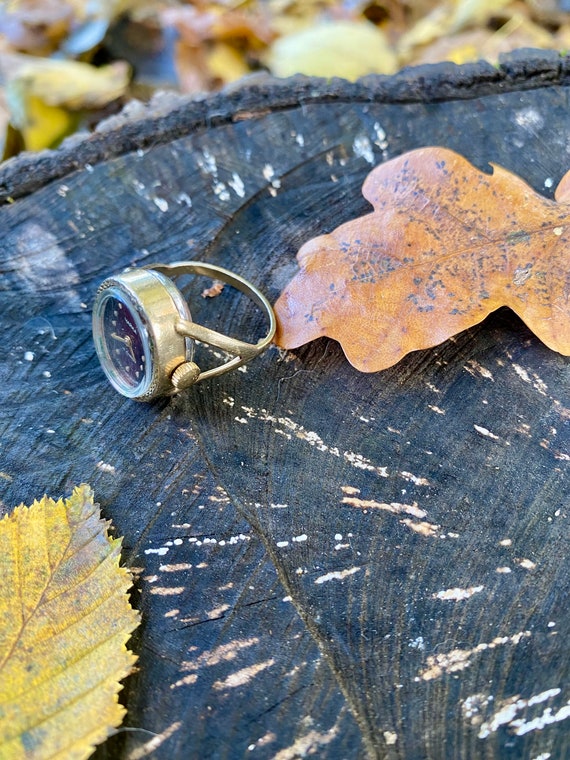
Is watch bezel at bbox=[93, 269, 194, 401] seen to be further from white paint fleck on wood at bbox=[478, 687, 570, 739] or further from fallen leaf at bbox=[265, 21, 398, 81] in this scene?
fallen leaf at bbox=[265, 21, 398, 81]

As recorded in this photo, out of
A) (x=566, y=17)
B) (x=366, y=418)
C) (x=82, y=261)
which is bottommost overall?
(x=566, y=17)

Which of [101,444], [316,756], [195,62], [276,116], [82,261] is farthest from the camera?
[195,62]

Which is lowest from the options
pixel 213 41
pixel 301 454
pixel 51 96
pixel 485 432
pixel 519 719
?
pixel 519 719

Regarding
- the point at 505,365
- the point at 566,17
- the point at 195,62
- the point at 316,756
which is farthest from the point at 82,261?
the point at 566,17

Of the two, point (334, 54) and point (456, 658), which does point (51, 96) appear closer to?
point (334, 54)

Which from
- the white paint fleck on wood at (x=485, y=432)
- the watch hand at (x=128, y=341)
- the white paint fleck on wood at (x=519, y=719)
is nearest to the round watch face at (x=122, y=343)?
the watch hand at (x=128, y=341)

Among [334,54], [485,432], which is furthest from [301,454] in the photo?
[334,54]

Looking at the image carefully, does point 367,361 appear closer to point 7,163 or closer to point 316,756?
point 316,756
